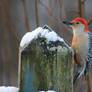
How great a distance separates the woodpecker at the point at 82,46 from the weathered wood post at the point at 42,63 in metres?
1.08

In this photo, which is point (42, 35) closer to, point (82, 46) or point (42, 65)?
point (42, 65)

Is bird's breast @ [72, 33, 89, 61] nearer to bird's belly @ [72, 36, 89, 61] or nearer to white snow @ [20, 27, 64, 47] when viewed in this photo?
bird's belly @ [72, 36, 89, 61]

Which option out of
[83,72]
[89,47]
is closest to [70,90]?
[83,72]

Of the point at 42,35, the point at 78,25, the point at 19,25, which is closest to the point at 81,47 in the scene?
the point at 78,25

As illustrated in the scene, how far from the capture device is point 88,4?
9320 mm

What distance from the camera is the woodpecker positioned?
3.19m

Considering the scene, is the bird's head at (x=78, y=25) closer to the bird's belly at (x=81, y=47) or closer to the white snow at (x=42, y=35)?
the bird's belly at (x=81, y=47)

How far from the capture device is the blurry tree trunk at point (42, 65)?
1821 millimetres

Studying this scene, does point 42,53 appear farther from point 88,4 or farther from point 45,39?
point 88,4

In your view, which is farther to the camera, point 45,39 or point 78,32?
point 78,32

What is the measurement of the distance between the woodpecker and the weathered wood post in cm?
108

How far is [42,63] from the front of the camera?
71.6 inches

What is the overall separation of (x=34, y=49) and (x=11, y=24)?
161 centimetres

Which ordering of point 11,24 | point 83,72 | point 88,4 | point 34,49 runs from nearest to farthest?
1. point 34,49
2. point 83,72
3. point 11,24
4. point 88,4
